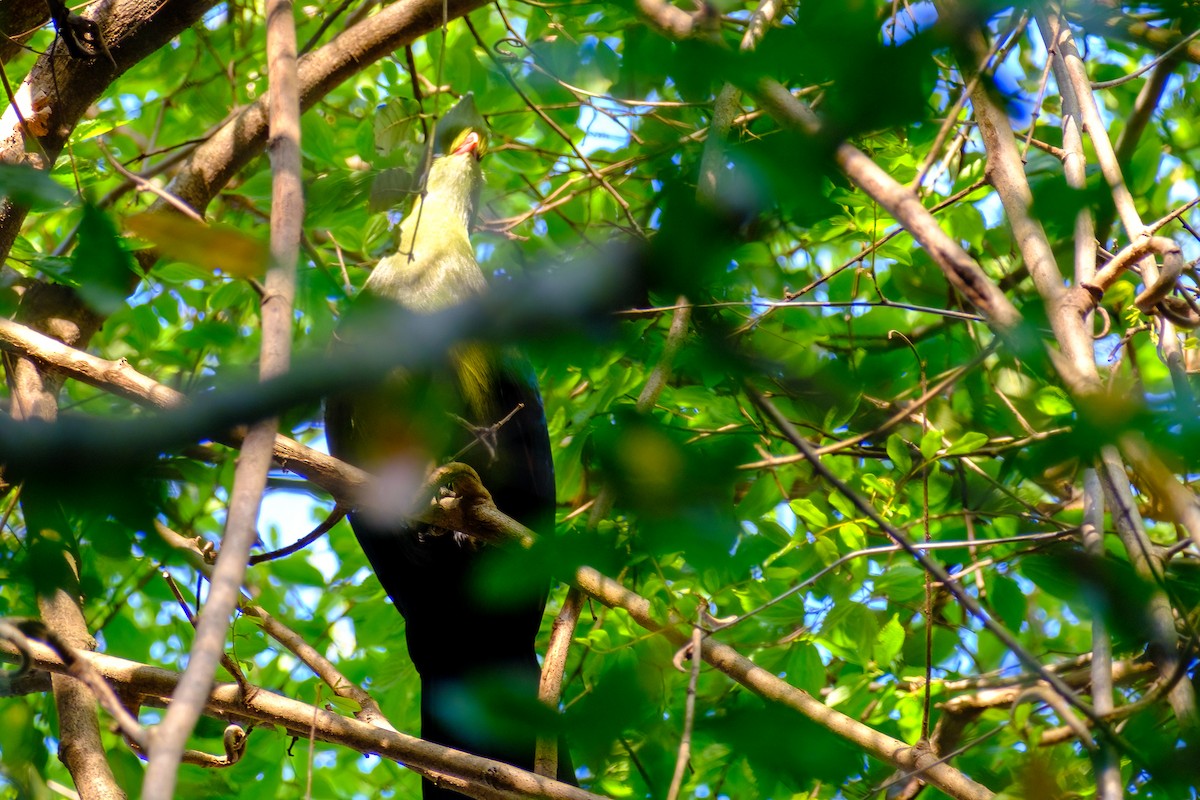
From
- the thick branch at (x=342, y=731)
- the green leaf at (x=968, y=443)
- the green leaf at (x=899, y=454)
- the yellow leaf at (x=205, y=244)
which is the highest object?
the green leaf at (x=899, y=454)

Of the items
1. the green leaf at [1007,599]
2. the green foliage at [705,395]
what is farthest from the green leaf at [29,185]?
the green leaf at [1007,599]

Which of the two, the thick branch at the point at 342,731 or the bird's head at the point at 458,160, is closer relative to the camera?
the thick branch at the point at 342,731

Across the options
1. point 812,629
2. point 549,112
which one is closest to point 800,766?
point 812,629

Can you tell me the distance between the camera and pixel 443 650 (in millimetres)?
3148

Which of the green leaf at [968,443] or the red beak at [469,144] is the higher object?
the red beak at [469,144]

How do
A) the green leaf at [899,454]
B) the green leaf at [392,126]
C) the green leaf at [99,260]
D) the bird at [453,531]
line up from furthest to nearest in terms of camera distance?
1. the green leaf at [392,126]
2. the bird at [453,531]
3. the green leaf at [899,454]
4. the green leaf at [99,260]

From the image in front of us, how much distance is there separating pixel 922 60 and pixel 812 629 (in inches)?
82.7

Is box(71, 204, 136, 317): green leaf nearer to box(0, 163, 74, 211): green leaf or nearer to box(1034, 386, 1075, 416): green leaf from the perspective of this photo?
box(0, 163, 74, 211): green leaf

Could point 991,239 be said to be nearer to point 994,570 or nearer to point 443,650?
point 994,570

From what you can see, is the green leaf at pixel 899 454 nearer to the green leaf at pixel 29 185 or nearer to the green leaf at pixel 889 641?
the green leaf at pixel 889 641

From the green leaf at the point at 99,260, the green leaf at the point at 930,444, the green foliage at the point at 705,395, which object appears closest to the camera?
the green foliage at the point at 705,395

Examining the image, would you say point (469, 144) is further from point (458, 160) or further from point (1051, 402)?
point (1051, 402)

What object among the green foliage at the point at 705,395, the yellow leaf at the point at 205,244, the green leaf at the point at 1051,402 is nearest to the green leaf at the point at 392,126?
the green foliage at the point at 705,395

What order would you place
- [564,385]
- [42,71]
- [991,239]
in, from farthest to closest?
[564,385], [991,239], [42,71]
